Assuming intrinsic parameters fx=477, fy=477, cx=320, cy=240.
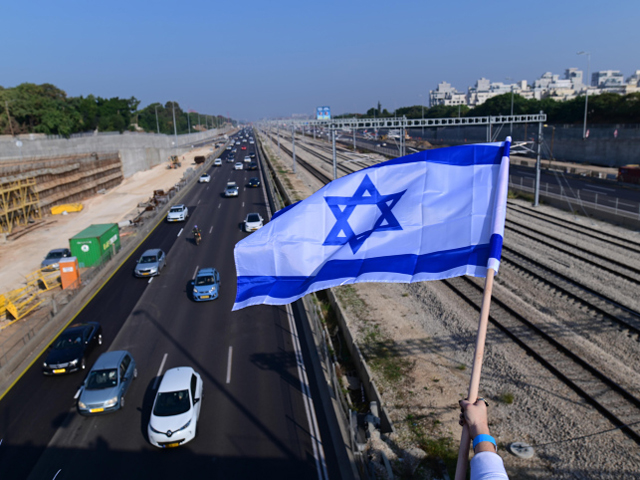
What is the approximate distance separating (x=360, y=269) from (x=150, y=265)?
23.7 metres

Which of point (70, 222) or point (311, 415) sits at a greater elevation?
point (311, 415)

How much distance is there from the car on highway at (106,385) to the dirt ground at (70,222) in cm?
1990

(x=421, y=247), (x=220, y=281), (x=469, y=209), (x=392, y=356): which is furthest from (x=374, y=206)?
(x=220, y=281)

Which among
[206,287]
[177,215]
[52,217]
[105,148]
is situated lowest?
[52,217]

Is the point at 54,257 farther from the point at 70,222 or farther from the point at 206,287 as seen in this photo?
the point at 70,222

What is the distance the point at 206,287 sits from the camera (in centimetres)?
2417

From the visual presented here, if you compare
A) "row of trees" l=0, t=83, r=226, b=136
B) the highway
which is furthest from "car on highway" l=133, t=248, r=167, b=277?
"row of trees" l=0, t=83, r=226, b=136

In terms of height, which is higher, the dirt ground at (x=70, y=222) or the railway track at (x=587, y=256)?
the railway track at (x=587, y=256)

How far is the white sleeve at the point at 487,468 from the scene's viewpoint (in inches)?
140

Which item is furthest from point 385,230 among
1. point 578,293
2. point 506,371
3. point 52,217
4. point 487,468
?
point 52,217

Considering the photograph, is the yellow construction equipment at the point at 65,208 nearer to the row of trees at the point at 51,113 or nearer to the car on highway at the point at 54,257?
the car on highway at the point at 54,257

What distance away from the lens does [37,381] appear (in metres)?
17.5

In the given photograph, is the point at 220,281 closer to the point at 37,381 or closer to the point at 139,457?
the point at 37,381

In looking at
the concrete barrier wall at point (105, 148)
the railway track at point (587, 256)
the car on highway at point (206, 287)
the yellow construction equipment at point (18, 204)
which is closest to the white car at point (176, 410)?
the car on highway at point (206, 287)
